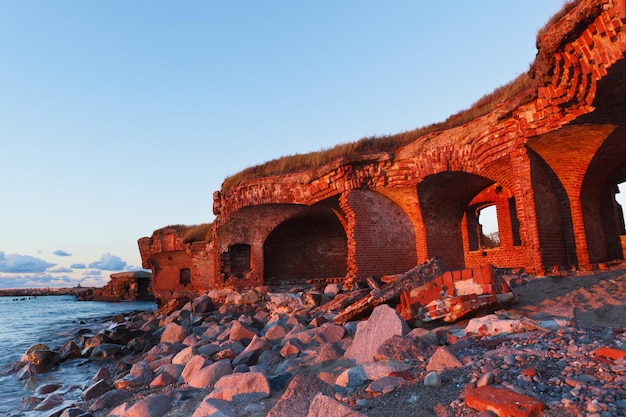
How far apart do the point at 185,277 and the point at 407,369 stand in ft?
63.1

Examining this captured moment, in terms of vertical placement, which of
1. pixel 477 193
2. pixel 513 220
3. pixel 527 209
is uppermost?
pixel 477 193

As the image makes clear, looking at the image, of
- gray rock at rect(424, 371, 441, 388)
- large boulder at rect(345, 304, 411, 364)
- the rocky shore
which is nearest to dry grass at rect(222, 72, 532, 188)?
the rocky shore

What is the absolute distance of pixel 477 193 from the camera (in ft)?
39.4

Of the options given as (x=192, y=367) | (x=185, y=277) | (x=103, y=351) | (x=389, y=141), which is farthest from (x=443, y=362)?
(x=185, y=277)

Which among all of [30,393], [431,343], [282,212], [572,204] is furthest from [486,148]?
[30,393]

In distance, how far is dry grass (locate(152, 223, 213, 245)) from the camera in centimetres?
1850

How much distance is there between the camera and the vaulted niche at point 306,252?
52.5ft

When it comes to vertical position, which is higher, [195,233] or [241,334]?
[195,233]

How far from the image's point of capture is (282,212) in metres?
14.0

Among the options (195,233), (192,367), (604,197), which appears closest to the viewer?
(192,367)

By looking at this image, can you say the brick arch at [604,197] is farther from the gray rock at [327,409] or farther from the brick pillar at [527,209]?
the gray rock at [327,409]

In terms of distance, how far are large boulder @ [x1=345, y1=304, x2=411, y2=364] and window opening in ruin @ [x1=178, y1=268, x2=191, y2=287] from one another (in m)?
17.7

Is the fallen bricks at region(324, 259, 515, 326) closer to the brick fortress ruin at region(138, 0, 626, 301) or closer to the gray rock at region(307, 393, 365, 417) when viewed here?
the gray rock at region(307, 393, 365, 417)

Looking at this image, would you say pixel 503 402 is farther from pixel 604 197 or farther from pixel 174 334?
pixel 604 197
